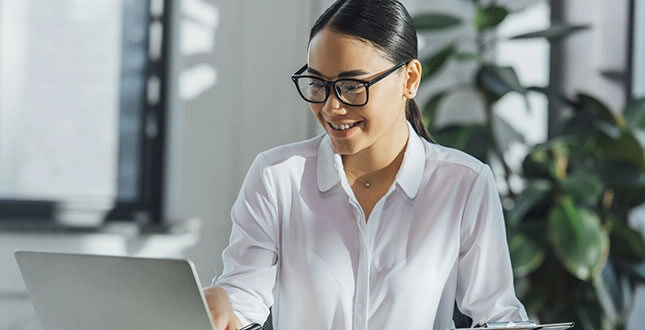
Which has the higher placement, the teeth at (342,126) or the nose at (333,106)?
the nose at (333,106)

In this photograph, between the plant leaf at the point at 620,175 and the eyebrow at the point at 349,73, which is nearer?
the eyebrow at the point at 349,73

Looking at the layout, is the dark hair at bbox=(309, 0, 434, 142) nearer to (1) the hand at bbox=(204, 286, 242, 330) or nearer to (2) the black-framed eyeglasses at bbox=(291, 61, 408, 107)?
(2) the black-framed eyeglasses at bbox=(291, 61, 408, 107)

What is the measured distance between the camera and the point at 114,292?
104 centimetres

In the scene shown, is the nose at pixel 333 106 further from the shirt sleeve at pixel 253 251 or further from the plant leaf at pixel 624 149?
the plant leaf at pixel 624 149

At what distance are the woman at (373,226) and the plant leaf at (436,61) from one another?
1204mm

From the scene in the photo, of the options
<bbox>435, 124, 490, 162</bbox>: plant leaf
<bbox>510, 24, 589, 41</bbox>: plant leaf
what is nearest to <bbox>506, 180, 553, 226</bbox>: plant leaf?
<bbox>435, 124, 490, 162</bbox>: plant leaf

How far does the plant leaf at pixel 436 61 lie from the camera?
8.87 ft

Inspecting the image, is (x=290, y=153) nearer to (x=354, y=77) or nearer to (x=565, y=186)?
(x=354, y=77)

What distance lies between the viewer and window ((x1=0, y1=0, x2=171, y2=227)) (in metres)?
3.13

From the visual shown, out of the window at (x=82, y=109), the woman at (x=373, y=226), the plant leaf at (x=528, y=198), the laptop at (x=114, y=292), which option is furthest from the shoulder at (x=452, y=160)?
the window at (x=82, y=109)

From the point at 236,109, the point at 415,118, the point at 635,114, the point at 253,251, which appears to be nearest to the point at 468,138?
the point at 635,114

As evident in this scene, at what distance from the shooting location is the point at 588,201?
262 centimetres

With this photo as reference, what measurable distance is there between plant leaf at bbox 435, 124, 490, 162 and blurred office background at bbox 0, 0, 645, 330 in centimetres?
38

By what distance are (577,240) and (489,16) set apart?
713mm
